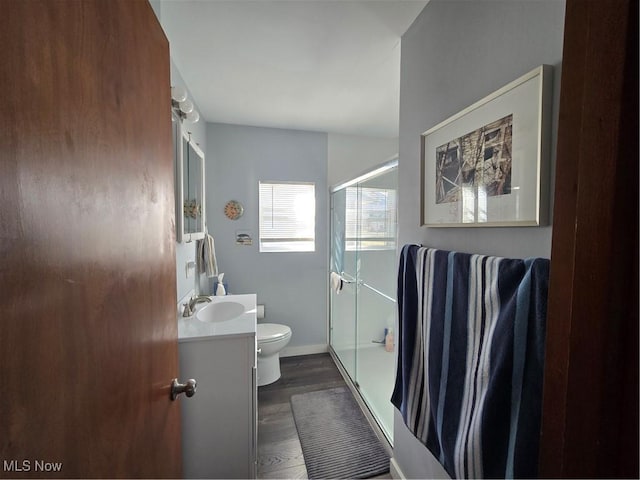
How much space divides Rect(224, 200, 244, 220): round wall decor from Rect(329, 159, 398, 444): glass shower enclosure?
3.18ft

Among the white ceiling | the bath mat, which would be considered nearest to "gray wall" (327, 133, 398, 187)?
the white ceiling

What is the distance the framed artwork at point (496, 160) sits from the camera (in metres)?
0.63

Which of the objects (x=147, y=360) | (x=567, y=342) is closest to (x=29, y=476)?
(x=147, y=360)

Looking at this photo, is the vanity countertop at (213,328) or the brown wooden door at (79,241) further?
the vanity countertop at (213,328)

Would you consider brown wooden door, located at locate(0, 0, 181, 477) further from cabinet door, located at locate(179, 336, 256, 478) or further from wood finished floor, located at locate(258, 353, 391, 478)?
wood finished floor, located at locate(258, 353, 391, 478)

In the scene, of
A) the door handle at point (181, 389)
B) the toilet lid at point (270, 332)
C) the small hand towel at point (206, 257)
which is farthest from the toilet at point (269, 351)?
the door handle at point (181, 389)

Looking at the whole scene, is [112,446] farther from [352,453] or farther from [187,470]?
[352,453]

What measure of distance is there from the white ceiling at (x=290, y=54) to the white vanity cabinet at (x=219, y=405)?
4.98ft

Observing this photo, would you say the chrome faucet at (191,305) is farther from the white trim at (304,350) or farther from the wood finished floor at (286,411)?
the white trim at (304,350)

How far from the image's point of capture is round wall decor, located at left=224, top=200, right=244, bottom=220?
2.54 meters

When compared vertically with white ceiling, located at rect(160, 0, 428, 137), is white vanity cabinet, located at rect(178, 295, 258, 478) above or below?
below

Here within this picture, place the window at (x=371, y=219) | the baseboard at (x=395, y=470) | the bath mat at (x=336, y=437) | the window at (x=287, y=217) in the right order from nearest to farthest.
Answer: the baseboard at (x=395, y=470) → the bath mat at (x=336, y=437) → the window at (x=371, y=219) → the window at (x=287, y=217)

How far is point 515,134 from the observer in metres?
0.69

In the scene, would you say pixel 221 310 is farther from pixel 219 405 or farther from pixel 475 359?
pixel 475 359
